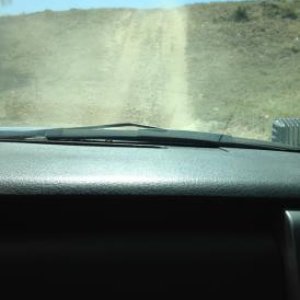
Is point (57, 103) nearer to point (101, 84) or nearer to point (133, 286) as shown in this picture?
point (101, 84)

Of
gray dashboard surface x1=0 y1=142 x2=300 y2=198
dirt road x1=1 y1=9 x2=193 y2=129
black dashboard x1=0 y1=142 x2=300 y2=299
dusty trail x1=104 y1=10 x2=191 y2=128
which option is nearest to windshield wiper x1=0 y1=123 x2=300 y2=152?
gray dashboard surface x1=0 y1=142 x2=300 y2=198

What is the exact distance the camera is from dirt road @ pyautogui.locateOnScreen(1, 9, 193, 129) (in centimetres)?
2653

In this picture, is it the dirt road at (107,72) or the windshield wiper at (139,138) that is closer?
the windshield wiper at (139,138)

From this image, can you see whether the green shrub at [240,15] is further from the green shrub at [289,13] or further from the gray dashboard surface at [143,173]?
the gray dashboard surface at [143,173]

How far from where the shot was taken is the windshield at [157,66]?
26.8 metres

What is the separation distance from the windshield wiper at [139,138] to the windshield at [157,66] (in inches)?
629

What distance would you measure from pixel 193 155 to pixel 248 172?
373mm

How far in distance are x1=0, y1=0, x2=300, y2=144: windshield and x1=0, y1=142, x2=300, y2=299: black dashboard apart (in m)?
17.0

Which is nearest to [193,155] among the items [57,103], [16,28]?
[57,103]

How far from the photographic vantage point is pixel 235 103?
96.0 feet

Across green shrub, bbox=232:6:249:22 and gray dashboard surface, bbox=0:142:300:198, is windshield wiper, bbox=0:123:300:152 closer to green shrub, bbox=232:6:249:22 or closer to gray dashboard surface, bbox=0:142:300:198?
gray dashboard surface, bbox=0:142:300:198

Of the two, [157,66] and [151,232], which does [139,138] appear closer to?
[151,232]

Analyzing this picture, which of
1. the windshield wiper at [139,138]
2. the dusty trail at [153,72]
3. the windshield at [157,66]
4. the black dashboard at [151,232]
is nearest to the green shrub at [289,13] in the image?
the windshield at [157,66]

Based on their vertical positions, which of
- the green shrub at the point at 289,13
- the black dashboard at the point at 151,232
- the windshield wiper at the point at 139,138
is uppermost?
the green shrub at the point at 289,13
